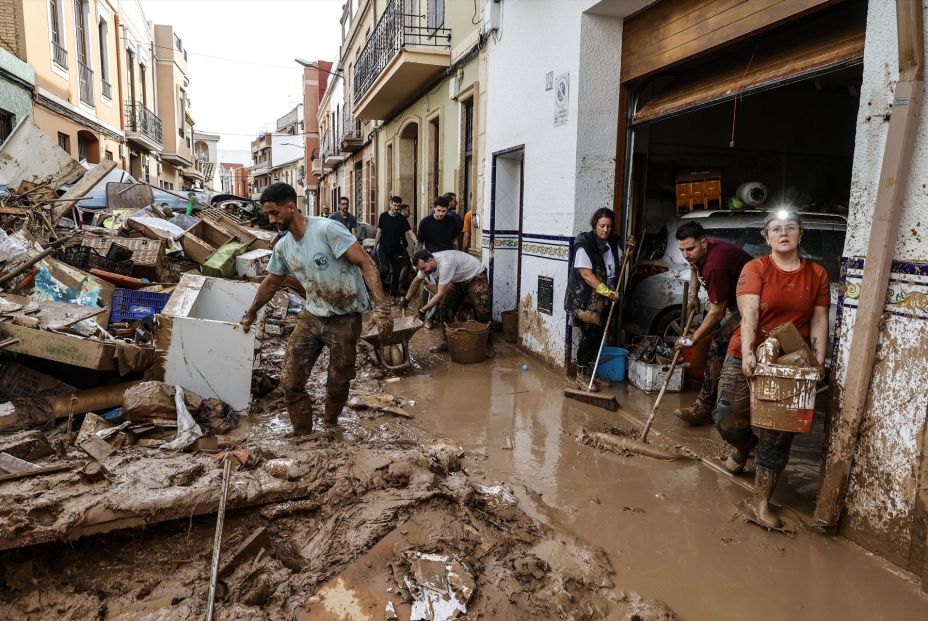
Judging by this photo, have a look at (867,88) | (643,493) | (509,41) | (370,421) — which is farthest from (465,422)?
(509,41)

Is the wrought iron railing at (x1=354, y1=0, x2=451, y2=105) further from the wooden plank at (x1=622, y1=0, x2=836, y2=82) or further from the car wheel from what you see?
the car wheel

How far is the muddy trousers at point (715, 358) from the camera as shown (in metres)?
4.79

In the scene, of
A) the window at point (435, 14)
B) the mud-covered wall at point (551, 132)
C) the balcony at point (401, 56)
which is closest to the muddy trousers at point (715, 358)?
the mud-covered wall at point (551, 132)

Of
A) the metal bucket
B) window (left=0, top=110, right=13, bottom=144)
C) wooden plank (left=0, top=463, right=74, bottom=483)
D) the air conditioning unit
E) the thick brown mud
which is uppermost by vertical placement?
the air conditioning unit

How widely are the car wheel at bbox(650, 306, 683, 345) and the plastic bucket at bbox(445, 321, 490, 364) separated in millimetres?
1886

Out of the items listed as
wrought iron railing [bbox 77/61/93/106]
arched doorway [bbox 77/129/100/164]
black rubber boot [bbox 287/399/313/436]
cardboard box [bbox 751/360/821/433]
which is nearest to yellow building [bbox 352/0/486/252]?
black rubber boot [bbox 287/399/313/436]

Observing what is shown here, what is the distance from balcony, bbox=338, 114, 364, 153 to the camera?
2175 centimetres

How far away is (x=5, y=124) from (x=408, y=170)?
875 centimetres

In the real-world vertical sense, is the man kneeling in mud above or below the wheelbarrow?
above

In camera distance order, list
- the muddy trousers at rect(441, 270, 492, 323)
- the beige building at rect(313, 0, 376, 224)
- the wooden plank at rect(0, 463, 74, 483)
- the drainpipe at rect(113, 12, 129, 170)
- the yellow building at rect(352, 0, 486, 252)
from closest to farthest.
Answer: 1. the wooden plank at rect(0, 463, 74, 483)
2. the muddy trousers at rect(441, 270, 492, 323)
3. the yellow building at rect(352, 0, 486, 252)
4. the beige building at rect(313, 0, 376, 224)
5. the drainpipe at rect(113, 12, 129, 170)

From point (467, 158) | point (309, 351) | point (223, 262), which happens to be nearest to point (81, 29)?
point (223, 262)

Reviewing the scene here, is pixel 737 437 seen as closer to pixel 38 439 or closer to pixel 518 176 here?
pixel 38 439

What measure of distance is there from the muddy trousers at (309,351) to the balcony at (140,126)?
77.2 ft

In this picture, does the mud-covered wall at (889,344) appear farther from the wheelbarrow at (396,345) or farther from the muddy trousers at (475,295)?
the muddy trousers at (475,295)
